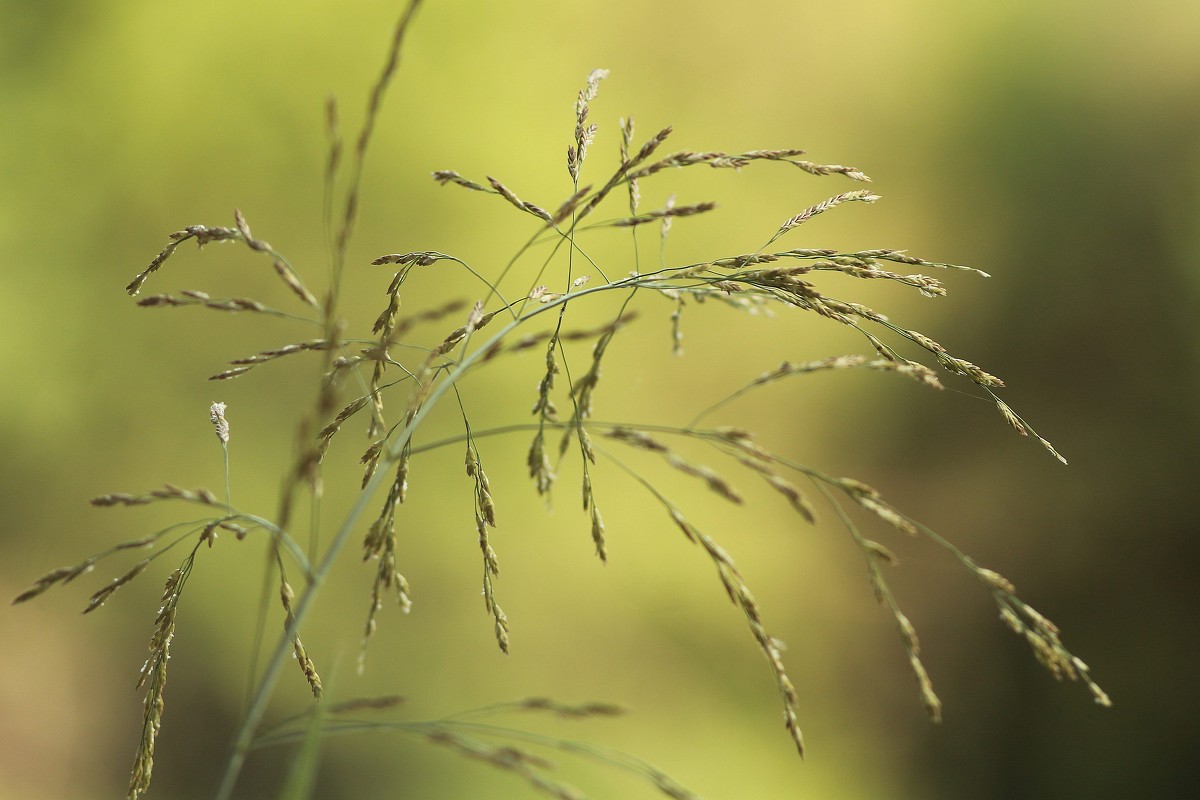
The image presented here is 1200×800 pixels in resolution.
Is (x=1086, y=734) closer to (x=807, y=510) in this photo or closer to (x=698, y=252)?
(x=698, y=252)

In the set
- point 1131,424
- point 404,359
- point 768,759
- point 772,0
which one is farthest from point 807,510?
point 772,0

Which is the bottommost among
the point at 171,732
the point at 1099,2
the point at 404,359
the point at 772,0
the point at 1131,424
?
the point at 171,732

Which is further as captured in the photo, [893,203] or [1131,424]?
[893,203]

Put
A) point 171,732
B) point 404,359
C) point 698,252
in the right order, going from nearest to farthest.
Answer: point 171,732 < point 404,359 < point 698,252

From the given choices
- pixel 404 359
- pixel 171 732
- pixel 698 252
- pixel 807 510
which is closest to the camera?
pixel 807 510

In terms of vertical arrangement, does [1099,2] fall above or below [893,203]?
above

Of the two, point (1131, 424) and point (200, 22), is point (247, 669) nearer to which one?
point (200, 22)
